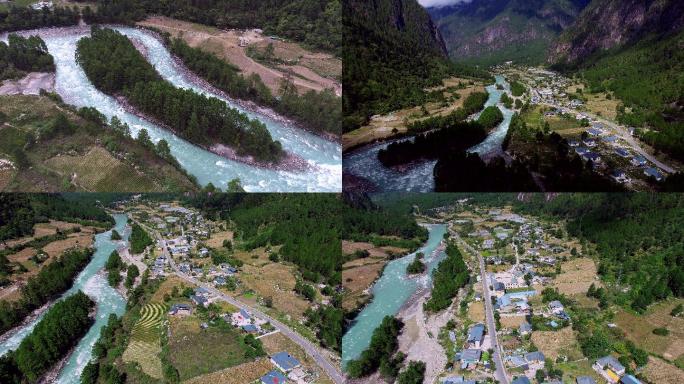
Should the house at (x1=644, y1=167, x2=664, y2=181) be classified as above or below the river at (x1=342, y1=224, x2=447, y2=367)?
above

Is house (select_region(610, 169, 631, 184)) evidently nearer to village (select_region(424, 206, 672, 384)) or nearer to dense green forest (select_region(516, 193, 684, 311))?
dense green forest (select_region(516, 193, 684, 311))

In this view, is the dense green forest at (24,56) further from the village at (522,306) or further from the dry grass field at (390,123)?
the village at (522,306)

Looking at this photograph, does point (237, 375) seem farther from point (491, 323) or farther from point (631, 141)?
point (631, 141)

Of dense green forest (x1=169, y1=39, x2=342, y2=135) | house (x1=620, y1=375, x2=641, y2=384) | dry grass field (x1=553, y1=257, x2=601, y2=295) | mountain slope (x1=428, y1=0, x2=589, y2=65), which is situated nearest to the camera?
house (x1=620, y1=375, x2=641, y2=384)

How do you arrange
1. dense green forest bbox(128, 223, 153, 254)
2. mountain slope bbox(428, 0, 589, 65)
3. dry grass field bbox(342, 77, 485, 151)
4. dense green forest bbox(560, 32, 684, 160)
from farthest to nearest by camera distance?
mountain slope bbox(428, 0, 589, 65) < dense green forest bbox(128, 223, 153, 254) < dry grass field bbox(342, 77, 485, 151) < dense green forest bbox(560, 32, 684, 160)

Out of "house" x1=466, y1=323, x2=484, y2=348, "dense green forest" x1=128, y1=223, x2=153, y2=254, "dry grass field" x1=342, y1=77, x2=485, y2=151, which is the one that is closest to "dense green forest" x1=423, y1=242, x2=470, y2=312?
"house" x1=466, y1=323, x2=484, y2=348

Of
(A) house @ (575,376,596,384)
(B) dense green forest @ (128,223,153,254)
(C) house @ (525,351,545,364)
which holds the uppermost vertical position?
(B) dense green forest @ (128,223,153,254)

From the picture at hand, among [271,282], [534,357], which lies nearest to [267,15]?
[271,282]

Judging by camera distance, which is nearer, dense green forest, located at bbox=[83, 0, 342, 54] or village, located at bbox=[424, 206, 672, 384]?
village, located at bbox=[424, 206, 672, 384]
